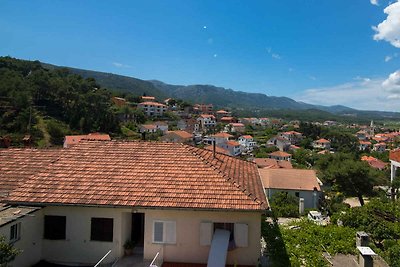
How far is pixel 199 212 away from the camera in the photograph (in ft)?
33.6

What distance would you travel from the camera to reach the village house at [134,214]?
33.2 ft

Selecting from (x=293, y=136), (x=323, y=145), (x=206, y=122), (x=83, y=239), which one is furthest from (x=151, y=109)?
(x=83, y=239)

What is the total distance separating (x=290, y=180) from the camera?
4231cm

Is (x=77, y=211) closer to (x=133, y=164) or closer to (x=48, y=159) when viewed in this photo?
(x=133, y=164)

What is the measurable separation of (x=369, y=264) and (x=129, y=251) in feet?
24.6

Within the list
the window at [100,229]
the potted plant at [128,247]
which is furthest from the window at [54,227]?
the potted plant at [128,247]

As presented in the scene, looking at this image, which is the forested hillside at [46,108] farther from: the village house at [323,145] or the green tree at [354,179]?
the village house at [323,145]

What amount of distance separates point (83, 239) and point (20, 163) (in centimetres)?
487

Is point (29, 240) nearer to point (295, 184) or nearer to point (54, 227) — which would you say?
point (54, 227)

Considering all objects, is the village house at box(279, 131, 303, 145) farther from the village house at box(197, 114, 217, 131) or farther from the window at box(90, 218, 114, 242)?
the window at box(90, 218, 114, 242)

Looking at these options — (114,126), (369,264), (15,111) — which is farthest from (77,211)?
(114,126)

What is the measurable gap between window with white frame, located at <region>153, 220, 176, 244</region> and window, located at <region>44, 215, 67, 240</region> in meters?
3.14

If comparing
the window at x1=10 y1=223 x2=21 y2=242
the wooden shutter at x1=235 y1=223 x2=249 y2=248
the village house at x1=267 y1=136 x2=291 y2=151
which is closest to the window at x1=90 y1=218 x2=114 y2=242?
the window at x1=10 y1=223 x2=21 y2=242

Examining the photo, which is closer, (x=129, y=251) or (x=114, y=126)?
(x=129, y=251)
